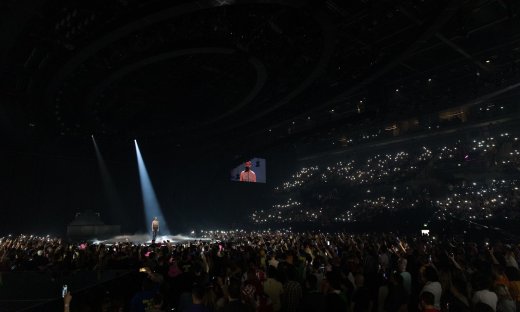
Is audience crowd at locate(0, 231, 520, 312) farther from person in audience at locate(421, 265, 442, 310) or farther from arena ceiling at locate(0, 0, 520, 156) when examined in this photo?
arena ceiling at locate(0, 0, 520, 156)

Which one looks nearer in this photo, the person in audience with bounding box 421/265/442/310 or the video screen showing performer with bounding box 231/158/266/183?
the person in audience with bounding box 421/265/442/310

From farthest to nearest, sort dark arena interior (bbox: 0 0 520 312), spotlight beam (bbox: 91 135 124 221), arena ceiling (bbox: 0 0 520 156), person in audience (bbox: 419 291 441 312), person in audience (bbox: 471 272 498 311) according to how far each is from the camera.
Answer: spotlight beam (bbox: 91 135 124 221)
arena ceiling (bbox: 0 0 520 156)
dark arena interior (bbox: 0 0 520 312)
person in audience (bbox: 471 272 498 311)
person in audience (bbox: 419 291 441 312)

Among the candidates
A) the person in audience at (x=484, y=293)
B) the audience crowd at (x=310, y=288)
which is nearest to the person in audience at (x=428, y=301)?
the audience crowd at (x=310, y=288)

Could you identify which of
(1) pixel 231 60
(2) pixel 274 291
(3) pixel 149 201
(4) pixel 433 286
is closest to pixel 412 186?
(1) pixel 231 60

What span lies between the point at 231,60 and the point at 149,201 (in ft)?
60.5

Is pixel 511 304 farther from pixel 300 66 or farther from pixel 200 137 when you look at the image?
pixel 200 137

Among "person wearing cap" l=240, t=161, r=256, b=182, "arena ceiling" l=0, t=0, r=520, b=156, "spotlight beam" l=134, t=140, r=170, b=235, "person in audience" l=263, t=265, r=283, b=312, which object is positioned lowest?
"person in audience" l=263, t=265, r=283, b=312

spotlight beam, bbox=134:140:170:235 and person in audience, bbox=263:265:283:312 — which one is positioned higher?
spotlight beam, bbox=134:140:170:235

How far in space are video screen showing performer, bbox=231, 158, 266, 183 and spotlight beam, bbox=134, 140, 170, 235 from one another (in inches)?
330

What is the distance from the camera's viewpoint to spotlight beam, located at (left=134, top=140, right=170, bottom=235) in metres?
30.2

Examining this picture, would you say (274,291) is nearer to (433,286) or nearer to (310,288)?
(310,288)

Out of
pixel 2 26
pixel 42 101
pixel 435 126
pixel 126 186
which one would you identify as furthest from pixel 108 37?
pixel 435 126

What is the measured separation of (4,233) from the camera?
21344 mm

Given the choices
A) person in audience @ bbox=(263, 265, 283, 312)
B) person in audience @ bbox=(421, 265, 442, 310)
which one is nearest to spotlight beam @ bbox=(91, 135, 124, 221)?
person in audience @ bbox=(263, 265, 283, 312)
